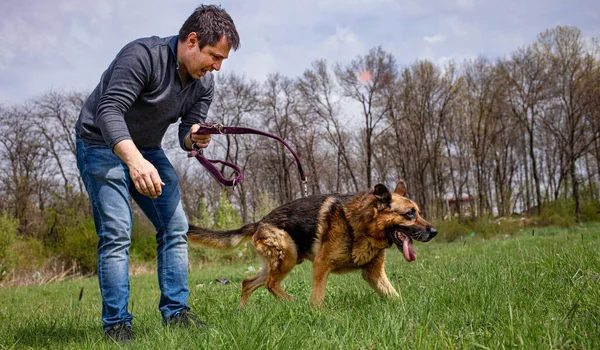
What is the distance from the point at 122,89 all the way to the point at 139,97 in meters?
0.30

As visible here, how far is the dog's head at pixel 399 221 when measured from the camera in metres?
4.34

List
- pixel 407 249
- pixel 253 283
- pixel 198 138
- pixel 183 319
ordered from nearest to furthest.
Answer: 1. pixel 183 319
2. pixel 198 138
3. pixel 407 249
4. pixel 253 283

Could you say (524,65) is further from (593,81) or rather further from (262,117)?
(262,117)

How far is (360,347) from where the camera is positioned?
2045mm

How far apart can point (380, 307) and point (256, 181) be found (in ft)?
124

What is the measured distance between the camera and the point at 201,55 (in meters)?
3.23

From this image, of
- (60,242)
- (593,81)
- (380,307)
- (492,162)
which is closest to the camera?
(380,307)

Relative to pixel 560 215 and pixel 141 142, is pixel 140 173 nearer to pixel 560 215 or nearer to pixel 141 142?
pixel 141 142

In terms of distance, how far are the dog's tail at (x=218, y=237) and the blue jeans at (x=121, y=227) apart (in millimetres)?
1205

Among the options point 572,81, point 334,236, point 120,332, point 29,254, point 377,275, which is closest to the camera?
point 120,332

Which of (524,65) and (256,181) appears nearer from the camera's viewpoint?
(524,65)

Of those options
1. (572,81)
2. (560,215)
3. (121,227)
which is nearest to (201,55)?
(121,227)

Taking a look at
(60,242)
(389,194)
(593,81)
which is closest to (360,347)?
(389,194)

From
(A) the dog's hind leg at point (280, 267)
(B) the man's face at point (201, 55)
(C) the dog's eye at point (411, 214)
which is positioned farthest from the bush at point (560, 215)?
(B) the man's face at point (201, 55)
